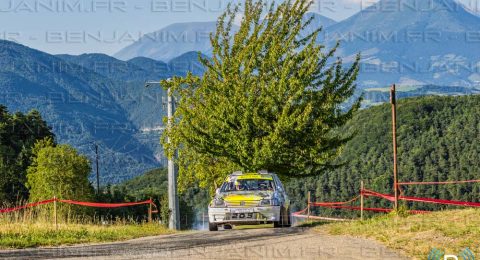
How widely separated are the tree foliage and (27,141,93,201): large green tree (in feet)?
4.19

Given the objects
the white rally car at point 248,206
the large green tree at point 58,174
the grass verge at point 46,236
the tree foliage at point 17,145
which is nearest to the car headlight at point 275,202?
the white rally car at point 248,206

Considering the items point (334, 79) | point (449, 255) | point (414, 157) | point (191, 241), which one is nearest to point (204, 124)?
point (334, 79)

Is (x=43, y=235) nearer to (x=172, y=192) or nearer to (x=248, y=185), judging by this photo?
(x=248, y=185)

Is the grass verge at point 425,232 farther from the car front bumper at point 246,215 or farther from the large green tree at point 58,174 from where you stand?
the large green tree at point 58,174

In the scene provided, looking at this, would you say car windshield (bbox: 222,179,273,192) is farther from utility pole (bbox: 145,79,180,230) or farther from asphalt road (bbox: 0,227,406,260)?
utility pole (bbox: 145,79,180,230)

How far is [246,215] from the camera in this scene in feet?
67.2

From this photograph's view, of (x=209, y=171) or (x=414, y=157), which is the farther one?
(x=414, y=157)

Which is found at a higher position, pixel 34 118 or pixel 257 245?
pixel 34 118

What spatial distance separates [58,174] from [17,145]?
18.3ft

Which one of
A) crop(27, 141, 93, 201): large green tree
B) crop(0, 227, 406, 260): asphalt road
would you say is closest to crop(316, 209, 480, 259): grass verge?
crop(0, 227, 406, 260): asphalt road

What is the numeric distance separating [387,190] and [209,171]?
115 m

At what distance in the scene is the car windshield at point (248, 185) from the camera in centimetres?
2161

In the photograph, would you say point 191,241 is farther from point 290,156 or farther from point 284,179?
point 284,179

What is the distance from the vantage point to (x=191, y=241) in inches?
621
